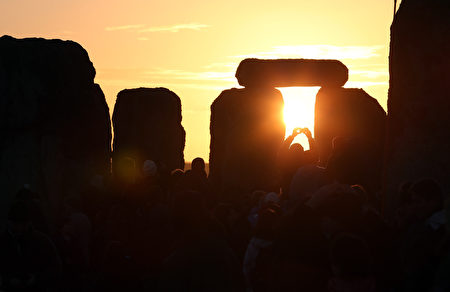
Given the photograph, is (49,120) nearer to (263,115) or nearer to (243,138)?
(243,138)

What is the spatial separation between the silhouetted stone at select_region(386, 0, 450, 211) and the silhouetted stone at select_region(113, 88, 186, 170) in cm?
1249

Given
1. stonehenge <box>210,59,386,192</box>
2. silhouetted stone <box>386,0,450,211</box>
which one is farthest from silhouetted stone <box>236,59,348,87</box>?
silhouetted stone <box>386,0,450,211</box>

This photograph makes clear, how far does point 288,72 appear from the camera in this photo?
22.0 meters

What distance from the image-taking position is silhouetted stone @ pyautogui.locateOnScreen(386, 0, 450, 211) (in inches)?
413

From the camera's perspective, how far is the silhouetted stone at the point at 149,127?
75.3ft

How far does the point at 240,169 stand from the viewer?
2197 cm

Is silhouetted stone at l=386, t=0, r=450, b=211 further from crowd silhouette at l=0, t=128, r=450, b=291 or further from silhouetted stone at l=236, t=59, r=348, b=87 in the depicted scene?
silhouetted stone at l=236, t=59, r=348, b=87

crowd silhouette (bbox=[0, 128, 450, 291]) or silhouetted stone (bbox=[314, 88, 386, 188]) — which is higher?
silhouetted stone (bbox=[314, 88, 386, 188])

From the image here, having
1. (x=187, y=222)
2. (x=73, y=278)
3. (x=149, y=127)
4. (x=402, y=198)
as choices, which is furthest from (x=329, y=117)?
(x=187, y=222)

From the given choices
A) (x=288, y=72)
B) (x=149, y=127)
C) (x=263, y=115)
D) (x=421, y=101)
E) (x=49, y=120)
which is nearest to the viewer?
(x=421, y=101)

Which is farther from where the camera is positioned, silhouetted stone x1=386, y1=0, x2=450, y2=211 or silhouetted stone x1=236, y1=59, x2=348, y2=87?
silhouetted stone x1=236, y1=59, x2=348, y2=87

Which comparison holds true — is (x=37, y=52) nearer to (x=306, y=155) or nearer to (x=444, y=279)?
(x=306, y=155)

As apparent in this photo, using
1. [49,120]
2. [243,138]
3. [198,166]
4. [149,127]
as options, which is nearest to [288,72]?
[243,138]

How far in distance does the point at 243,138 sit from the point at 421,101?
11.7 metres
